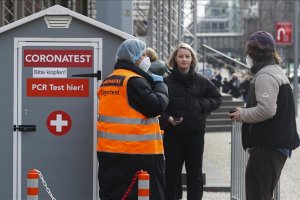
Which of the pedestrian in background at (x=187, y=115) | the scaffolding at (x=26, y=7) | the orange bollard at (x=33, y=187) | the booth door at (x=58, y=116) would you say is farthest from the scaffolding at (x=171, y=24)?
the orange bollard at (x=33, y=187)

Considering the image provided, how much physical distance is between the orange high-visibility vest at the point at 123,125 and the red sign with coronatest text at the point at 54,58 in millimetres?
858

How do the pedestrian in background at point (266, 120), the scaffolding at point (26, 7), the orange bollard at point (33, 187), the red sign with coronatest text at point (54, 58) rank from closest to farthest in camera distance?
1. the orange bollard at point (33, 187)
2. the pedestrian in background at point (266, 120)
3. the red sign with coronatest text at point (54, 58)
4. the scaffolding at point (26, 7)

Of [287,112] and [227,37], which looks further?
[227,37]

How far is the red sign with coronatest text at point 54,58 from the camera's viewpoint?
24.8 ft

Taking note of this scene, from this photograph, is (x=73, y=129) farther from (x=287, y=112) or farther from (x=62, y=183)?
(x=287, y=112)

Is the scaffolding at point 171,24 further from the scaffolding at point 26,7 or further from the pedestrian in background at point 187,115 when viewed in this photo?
the pedestrian in background at point 187,115

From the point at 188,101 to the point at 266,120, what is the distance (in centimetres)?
197

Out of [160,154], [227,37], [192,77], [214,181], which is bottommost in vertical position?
[214,181]

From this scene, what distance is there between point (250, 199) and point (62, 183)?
1.79 m

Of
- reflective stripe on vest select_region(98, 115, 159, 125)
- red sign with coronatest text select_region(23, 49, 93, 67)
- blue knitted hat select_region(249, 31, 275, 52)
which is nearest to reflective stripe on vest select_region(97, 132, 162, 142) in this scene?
reflective stripe on vest select_region(98, 115, 159, 125)

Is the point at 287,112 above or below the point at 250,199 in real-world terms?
above

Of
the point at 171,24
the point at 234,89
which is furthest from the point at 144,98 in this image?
the point at 234,89

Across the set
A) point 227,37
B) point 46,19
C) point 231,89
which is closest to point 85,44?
Answer: point 46,19

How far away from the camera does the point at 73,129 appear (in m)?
7.67
